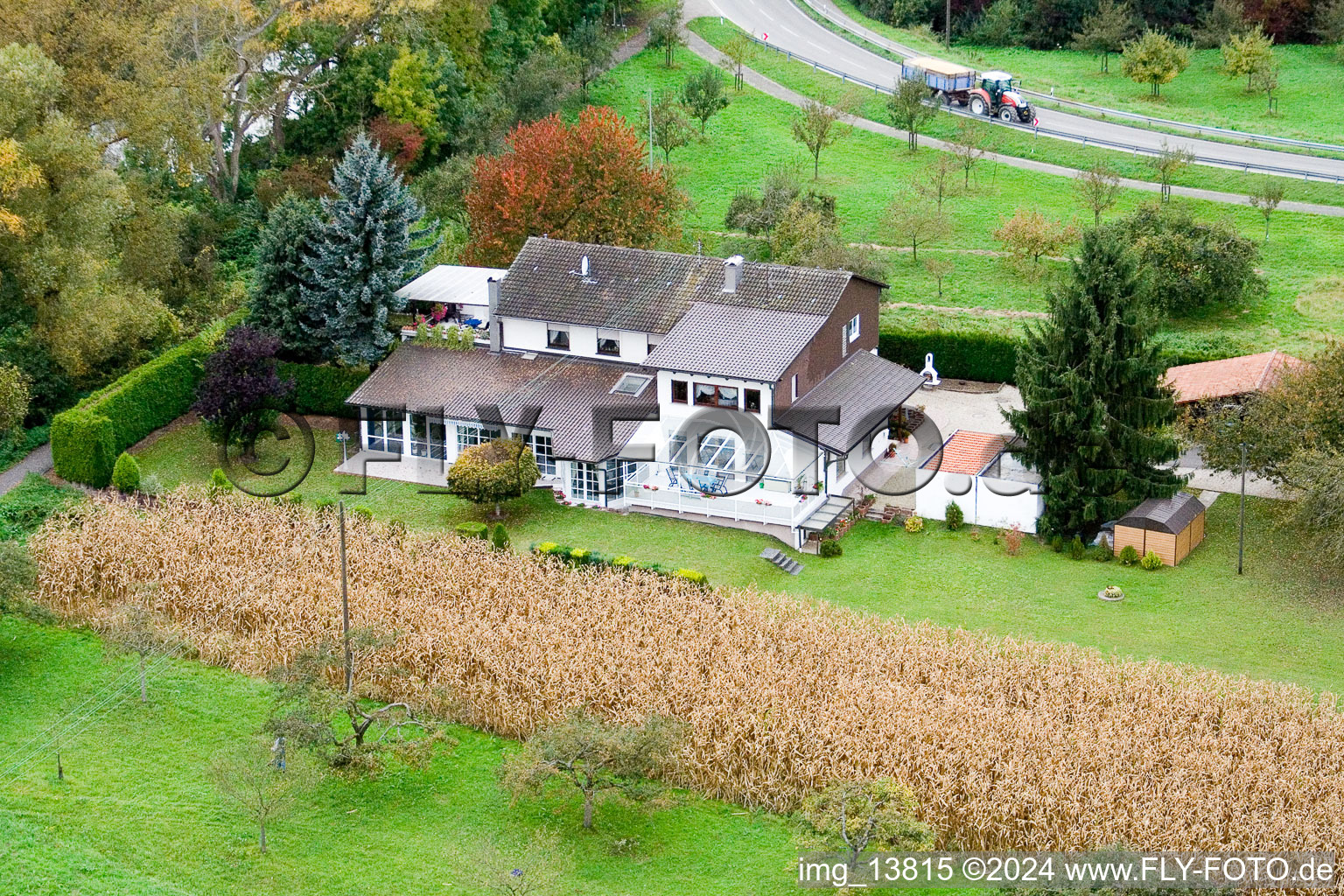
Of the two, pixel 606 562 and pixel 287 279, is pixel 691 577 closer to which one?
pixel 606 562

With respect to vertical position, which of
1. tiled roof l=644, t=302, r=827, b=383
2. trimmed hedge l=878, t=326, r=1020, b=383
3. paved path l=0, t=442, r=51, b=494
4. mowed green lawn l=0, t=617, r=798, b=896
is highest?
tiled roof l=644, t=302, r=827, b=383

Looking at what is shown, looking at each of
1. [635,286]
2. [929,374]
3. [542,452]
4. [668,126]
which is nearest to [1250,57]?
[668,126]

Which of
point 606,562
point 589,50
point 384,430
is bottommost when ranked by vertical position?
point 606,562

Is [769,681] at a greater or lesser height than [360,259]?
lesser

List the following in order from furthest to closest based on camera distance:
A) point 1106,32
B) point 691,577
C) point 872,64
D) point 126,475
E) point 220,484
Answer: point 1106,32
point 872,64
point 126,475
point 220,484
point 691,577

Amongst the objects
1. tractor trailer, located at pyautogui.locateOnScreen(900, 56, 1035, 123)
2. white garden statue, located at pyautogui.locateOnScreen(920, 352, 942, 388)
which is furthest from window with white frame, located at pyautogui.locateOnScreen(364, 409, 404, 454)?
tractor trailer, located at pyautogui.locateOnScreen(900, 56, 1035, 123)

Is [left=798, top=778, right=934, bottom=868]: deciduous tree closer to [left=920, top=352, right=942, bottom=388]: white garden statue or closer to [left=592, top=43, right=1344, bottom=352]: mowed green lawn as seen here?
[left=920, top=352, right=942, bottom=388]: white garden statue

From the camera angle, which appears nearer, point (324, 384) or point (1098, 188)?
point (324, 384)

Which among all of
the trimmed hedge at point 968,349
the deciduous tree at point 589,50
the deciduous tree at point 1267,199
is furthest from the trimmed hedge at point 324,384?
the deciduous tree at point 1267,199

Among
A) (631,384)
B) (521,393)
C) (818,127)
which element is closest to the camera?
(631,384)
